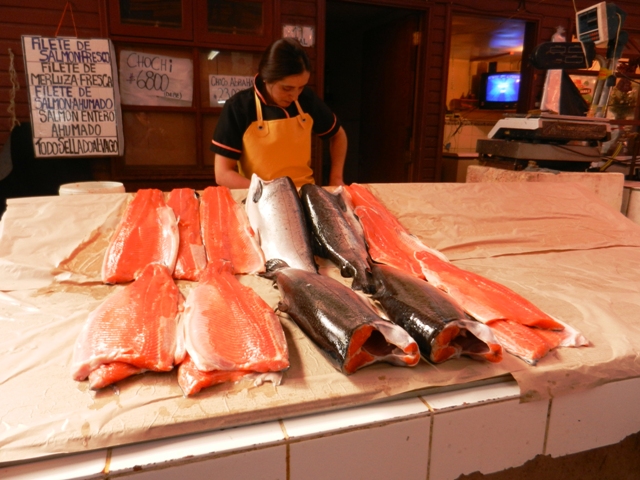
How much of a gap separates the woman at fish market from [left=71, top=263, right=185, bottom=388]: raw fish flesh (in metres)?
1.45

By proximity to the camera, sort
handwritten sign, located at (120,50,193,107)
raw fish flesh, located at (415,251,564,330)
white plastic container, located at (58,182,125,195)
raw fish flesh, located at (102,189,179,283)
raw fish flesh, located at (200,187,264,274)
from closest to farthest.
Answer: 1. raw fish flesh, located at (415,251,564,330)
2. raw fish flesh, located at (102,189,179,283)
3. raw fish flesh, located at (200,187,264,274)
4. white plastic container, located at (58,182,125,195)
5. handwritten sign, located at (120,50,193,107)

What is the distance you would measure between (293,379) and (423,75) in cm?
477

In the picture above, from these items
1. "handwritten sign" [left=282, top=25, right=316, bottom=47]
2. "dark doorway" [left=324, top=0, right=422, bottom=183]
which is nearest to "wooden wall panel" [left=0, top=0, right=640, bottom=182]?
"handwritten sign" [left=282, top=25, right=316, bottom=47]

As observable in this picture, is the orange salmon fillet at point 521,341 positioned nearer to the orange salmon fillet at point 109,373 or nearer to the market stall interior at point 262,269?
the market stall interior at point 262,269

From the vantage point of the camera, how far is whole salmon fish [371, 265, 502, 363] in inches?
49.4

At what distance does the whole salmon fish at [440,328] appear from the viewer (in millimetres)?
1254

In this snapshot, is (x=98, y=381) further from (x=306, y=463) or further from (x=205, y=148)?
(x=205, y=148)

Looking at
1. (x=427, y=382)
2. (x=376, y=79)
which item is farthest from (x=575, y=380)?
(x=376, y=79)

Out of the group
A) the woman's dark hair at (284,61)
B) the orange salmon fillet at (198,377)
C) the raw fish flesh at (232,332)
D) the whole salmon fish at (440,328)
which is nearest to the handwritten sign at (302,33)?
the woman's dark hair at (284,61)

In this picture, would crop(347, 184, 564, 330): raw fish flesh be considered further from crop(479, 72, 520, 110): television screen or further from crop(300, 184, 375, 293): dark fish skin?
crop(479, 72, 520, 110): television screen

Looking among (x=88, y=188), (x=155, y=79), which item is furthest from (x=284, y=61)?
(x=155, y=79)

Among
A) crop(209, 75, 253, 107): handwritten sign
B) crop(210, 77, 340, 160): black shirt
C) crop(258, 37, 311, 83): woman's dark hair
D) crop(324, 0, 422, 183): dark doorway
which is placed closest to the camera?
crop(258, 37, 311, 83): woman's dark hair

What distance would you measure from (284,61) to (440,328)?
1902 millimetres

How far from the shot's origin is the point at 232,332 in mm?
1282
